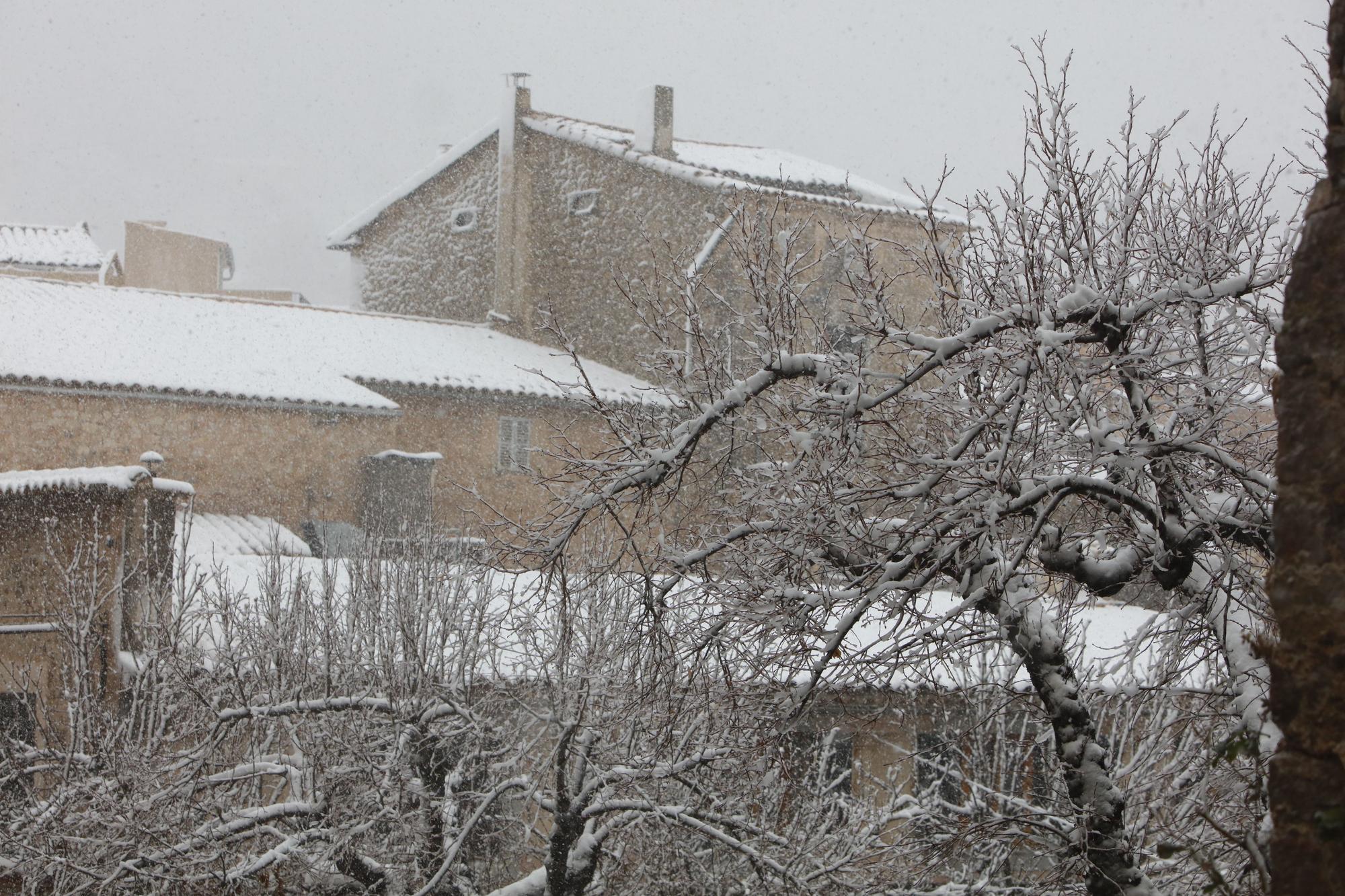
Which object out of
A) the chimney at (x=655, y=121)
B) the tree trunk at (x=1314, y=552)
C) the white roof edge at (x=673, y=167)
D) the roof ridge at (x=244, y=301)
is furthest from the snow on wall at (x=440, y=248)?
the tree trunk at (x=1314, y=552)

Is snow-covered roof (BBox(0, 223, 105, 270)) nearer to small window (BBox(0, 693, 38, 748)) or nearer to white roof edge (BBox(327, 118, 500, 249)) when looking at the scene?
white roof edge (BBox(327, 118, 500, 249))

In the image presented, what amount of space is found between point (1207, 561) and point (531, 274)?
19.4 m

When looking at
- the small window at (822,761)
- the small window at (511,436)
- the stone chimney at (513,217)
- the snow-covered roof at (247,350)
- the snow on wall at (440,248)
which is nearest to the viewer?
the small window at (822,761)

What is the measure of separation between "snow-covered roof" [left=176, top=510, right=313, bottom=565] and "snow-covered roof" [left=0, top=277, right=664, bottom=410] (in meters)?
1.72

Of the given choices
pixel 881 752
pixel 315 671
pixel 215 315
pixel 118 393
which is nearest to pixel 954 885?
pixel 881 752

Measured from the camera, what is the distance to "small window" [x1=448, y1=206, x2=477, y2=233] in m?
25.9

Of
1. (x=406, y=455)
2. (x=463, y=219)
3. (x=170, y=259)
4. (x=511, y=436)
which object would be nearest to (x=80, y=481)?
(x=406, y=455)

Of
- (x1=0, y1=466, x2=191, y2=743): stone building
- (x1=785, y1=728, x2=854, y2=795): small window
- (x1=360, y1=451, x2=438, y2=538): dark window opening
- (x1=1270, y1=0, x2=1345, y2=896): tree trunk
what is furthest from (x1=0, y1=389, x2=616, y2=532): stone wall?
(x1=1270, y1=0, x2=1345, y2=896): tree trunk

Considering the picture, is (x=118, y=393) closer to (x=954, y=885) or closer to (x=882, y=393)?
(x=954, y=885)

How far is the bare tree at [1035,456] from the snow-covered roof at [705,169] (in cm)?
1240

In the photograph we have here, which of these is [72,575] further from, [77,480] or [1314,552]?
[1314,552]

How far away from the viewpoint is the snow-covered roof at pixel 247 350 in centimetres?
1908

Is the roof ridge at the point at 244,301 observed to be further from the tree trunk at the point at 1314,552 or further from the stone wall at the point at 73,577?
the tree trunk at the point at 1314,552

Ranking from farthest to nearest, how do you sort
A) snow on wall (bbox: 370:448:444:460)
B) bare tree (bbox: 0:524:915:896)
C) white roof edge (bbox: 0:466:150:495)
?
snow on wall (bbox: 370:448:444:460)
white roof edge (bbox: 0:466:150:495)
bare tree (bbox: 0:524:915:896)
